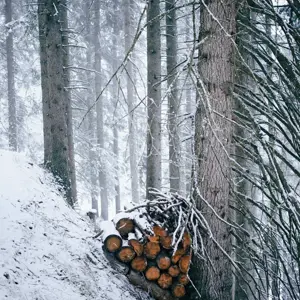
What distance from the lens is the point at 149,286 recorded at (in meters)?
4.66

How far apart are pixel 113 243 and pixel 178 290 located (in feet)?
3.62

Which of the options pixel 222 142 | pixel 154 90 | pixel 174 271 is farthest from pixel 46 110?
pixel 222 142

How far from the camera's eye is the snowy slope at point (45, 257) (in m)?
3.86

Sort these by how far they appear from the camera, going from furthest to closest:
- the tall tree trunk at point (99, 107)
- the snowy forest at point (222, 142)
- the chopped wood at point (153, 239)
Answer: the tall tree trunk at point (99, 107)
the chopped wood at point (153, 239)
the snowy forest at point (222, 142)

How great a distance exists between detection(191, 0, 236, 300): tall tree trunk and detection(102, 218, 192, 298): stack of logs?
48 centimetres

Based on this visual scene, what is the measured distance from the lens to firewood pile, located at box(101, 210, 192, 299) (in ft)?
14.9

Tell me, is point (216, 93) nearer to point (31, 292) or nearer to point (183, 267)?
point (183, 267)

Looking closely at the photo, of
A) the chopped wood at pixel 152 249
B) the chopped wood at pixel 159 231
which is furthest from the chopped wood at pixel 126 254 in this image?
the chopped wood at pixel 159 231

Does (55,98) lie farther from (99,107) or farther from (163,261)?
(99,107)

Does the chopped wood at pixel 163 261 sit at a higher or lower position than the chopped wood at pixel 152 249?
lower

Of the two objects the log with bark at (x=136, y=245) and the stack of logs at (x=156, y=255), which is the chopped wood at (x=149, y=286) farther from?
the log with bark at (x=136, y=245)

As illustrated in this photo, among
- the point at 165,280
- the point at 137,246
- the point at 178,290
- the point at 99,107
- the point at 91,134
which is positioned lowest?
the point at 178,290

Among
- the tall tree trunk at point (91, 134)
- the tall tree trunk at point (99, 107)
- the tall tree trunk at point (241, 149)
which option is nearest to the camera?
the tall tree trunk at point (241, 149)

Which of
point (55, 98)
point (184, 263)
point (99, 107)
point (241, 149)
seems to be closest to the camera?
point (184, 263)
